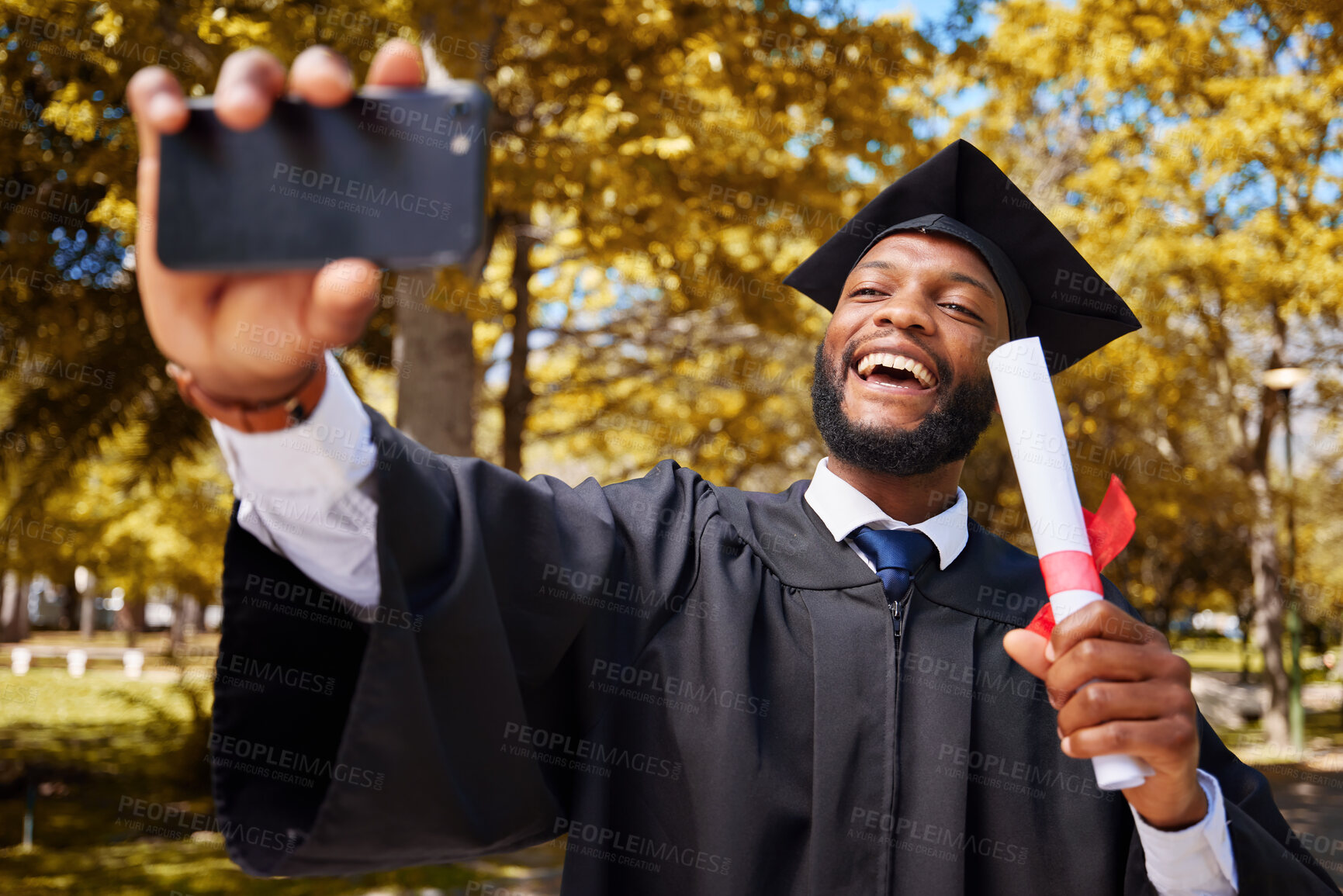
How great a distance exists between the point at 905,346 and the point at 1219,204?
1008 cm

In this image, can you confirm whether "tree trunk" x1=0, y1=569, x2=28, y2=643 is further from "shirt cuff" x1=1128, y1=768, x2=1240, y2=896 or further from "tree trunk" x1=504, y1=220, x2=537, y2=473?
"shirt cuff" x1=1128, y1=768, x2=1240, y2=896

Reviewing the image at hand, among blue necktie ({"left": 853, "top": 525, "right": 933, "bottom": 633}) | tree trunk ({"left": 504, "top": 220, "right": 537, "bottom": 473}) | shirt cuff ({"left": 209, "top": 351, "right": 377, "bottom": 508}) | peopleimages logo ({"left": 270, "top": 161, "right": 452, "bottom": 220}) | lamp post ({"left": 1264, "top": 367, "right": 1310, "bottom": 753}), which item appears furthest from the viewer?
lamp post ({"left": 1264, "top": 367, "right": 1310, "bottom": 753})

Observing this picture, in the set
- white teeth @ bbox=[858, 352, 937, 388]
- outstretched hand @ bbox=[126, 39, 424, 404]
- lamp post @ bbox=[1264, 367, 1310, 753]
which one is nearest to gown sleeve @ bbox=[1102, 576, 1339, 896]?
white teeth @ bbox=[858, 352, 937, 388]

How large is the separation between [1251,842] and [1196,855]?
0.62 ft

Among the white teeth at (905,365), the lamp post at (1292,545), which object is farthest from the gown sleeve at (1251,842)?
the lamp post at (1292,545)

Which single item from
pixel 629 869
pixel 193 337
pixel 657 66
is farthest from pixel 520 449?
pixel 193 337

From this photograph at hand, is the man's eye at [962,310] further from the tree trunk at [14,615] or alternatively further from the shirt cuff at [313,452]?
the tree trunk at [14,615]

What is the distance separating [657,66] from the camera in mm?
6129

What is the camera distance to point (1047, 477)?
1505mm

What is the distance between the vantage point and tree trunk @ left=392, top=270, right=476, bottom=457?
5.73m

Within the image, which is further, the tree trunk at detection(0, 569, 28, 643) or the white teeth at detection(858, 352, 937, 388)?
the tree trunk at detection(0, 569, 28, 643)

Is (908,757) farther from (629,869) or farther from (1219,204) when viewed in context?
(1219,204)

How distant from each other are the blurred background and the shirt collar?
83 centimetres

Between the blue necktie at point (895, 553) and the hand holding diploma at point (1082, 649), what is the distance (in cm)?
65
